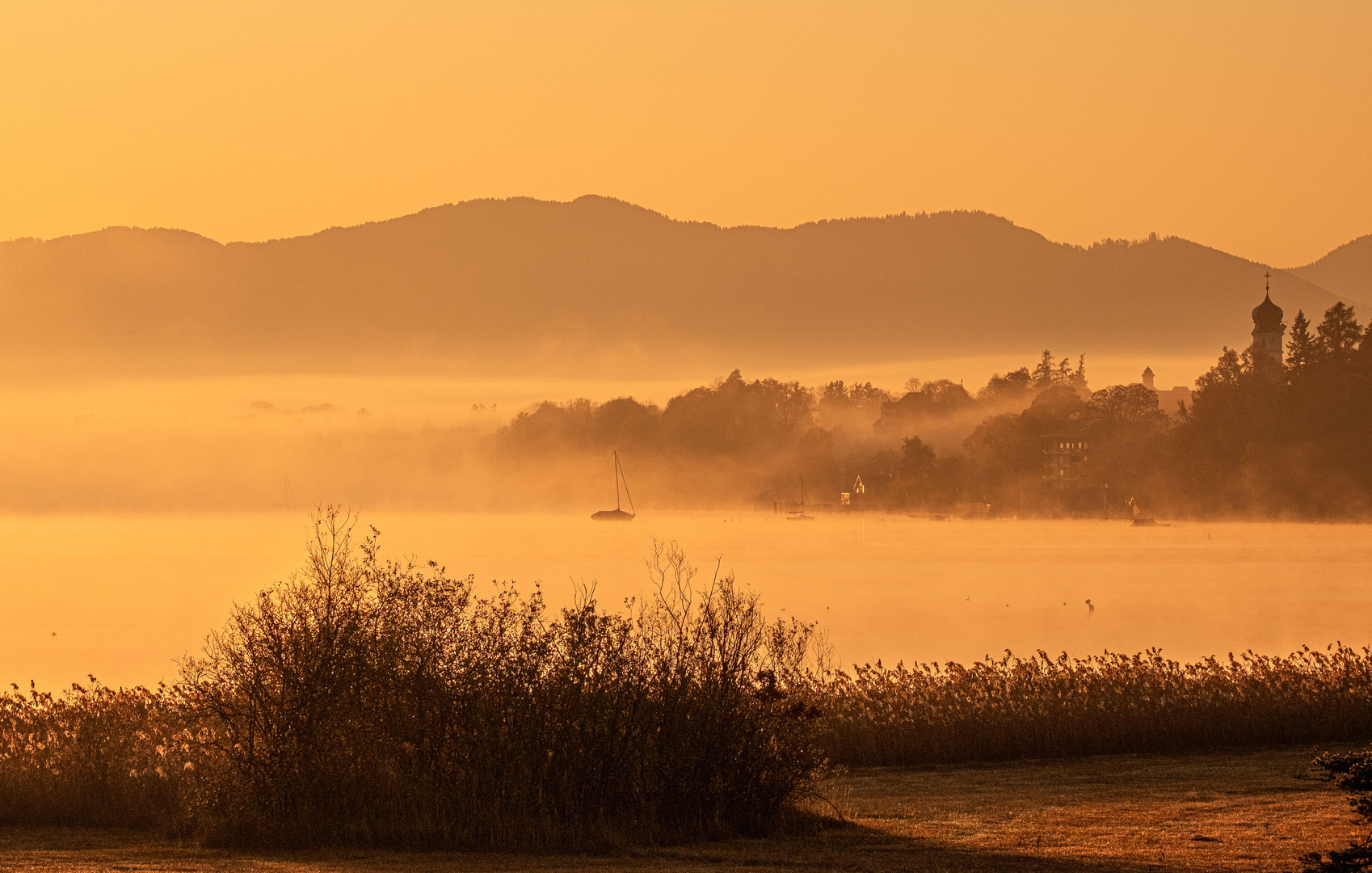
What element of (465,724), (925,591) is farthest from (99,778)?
(925,591)

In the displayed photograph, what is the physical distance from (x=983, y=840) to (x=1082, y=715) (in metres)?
10.7

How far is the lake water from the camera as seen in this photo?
7325 centimetres

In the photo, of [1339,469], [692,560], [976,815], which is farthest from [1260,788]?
[1339,469]

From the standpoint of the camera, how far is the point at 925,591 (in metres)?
118

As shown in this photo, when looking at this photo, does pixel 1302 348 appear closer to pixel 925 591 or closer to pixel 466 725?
pixel 925 591

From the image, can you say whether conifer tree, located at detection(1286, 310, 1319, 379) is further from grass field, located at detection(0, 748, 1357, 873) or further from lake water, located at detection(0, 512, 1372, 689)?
grass field, located at detection(0, 748, 1357, 873)

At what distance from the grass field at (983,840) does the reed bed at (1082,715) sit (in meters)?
3.85

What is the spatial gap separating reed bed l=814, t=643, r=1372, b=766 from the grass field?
385 cm

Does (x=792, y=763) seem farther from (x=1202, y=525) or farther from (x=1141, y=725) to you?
(x=1202, y=525)

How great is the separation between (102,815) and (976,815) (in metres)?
12.0

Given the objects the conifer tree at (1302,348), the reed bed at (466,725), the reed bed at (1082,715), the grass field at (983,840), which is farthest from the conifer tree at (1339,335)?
the reed bed at (466,725)

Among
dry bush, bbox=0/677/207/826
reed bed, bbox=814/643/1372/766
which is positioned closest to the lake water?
dry bush, bbox=0/677/207/826

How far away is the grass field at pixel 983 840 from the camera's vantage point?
1720cm

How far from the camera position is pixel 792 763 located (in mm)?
20000
